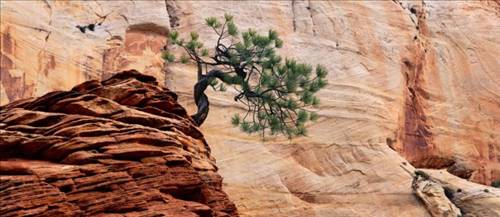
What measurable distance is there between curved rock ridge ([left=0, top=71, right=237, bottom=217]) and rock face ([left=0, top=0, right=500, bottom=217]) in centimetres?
600

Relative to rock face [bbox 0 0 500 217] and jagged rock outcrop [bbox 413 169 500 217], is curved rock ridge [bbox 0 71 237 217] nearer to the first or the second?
rock face [bbox 0 0 500 217]

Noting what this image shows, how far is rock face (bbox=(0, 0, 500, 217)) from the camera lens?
21.0 metres

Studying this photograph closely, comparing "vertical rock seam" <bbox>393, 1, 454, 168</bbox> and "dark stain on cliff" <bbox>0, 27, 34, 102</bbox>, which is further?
"vertical rock seam" <bbox>393, 1, 454, 168</bbox>

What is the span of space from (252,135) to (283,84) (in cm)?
327

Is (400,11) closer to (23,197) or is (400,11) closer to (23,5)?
(23,5)

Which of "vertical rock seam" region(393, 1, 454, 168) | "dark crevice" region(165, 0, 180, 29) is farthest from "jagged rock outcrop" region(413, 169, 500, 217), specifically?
"dark crevice" region(165, 0, 180, 29)

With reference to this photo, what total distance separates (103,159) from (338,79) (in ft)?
40.2

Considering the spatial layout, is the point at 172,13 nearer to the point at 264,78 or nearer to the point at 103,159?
the point at 264,78

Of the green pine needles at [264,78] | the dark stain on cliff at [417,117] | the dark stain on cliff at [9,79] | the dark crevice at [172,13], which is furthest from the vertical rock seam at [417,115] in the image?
the dark stain on cliff at [9,79]

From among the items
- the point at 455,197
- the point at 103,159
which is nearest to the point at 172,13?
the point at 455,197

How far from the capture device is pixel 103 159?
506 inches

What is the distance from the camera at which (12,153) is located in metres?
12.5

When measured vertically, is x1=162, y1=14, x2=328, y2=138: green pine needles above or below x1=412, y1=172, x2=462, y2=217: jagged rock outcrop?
above

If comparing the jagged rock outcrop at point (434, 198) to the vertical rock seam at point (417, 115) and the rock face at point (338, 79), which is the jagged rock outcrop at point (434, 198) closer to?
the rock face at point (338, 79)
